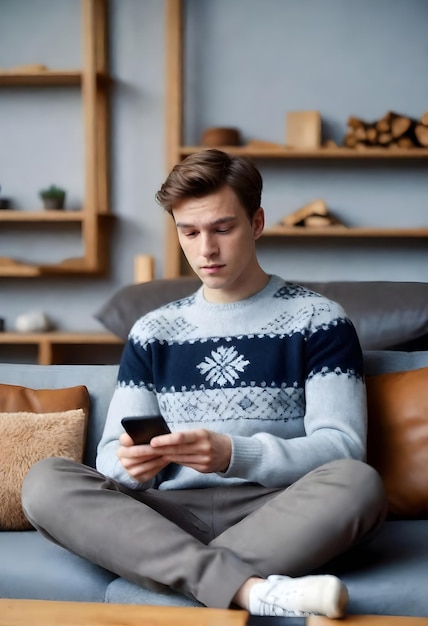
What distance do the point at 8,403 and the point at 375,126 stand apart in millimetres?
1970

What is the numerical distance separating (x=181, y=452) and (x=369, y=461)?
0.57m

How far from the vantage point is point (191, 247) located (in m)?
1.78

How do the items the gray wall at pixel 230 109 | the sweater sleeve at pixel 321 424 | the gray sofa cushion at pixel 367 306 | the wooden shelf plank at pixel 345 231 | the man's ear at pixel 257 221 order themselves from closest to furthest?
the sweater sleeve at pixel 321 424, the man's ear at pixel 257 221, the gray sofa cushion at pixel 367 306, the wooden shelf plank at pixel 345 231, the gray wall at pixel 230 109

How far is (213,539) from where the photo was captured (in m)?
1.60

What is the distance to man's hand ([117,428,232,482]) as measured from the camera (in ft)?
4.66

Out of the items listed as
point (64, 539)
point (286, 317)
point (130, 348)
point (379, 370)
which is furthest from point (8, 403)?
point (379, 370)

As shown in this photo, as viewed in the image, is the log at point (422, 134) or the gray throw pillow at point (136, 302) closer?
the gray throw pillow at point (136, 302)

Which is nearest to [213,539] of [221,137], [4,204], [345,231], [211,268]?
[211,268]

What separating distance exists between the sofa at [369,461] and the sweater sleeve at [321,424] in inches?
6.9

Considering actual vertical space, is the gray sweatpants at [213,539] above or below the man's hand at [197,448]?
below

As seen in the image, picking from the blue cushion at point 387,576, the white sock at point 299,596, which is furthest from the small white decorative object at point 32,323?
the white sock at point 299,596

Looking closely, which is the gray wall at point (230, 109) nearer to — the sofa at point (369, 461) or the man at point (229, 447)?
the sofa at point (369, 461)

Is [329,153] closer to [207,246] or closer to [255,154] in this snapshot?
[255,154]

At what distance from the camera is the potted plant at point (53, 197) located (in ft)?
11.3
